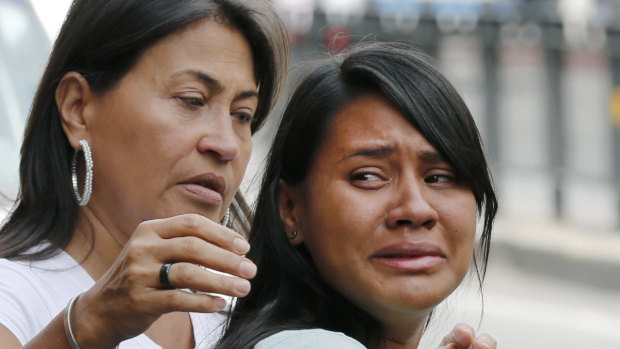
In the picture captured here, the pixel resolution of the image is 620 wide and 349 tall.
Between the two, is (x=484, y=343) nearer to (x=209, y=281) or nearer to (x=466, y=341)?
(x=466, y=341)

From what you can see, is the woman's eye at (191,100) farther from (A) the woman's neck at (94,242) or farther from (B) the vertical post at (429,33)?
(B) the vertical post at (429,33)

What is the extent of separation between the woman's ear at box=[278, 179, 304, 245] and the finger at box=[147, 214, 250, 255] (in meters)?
0.57

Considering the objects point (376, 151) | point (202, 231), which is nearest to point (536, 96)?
point (376, 151)

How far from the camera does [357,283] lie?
2.04 m

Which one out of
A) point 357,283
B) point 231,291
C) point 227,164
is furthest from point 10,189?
point 231,291

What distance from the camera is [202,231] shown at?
1.62 metres

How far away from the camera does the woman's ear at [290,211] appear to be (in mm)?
2207

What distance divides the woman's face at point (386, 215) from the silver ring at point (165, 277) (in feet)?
1.62

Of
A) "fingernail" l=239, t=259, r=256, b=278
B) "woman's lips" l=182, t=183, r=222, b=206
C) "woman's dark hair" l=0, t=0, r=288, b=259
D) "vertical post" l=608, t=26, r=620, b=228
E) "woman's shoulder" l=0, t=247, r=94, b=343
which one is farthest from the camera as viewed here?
"vertical post" l=608, t=26, r=620, b=228

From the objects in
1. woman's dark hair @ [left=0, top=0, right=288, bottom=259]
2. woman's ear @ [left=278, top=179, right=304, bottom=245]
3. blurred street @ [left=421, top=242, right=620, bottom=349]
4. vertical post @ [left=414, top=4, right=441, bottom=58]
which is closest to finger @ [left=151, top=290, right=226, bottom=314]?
woman's ear @ [left=278, top=179, right=304, bottom=245]

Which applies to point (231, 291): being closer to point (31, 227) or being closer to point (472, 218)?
point (472, 218)

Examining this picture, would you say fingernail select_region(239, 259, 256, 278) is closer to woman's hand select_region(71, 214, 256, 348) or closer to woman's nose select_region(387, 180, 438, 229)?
woman's hand select_region(71, 214, 256, 348)

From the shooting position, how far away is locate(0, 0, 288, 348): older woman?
239 centimetres

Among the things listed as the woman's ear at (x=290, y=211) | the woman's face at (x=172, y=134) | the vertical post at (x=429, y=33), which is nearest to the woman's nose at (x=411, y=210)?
the woman's ear at (x=290, y=211)
